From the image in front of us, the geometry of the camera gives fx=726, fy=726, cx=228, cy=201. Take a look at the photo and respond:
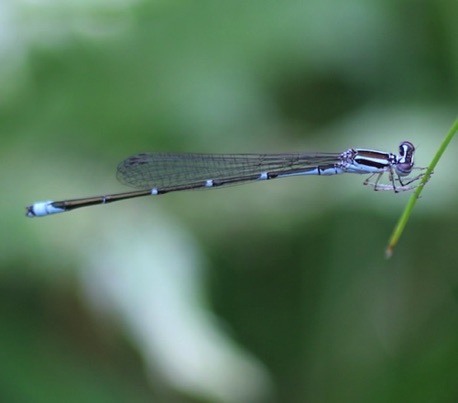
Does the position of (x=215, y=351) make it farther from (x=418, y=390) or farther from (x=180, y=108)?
(x=180, y=108)

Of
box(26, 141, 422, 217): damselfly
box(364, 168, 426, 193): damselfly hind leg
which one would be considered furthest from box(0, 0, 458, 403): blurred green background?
box(364, 168, 426, 193): damselfly hind leg

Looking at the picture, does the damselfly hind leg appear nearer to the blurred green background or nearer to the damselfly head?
the damselfly head

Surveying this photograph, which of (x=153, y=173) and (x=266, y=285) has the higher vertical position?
(x=153, y=173)

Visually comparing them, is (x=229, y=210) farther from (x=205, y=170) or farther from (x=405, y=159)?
(x=405, y=159)

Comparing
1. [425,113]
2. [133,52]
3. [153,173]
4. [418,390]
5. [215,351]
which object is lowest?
[418,390]

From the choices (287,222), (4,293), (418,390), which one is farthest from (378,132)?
(4,293)

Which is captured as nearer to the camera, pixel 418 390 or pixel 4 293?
pixel 418 390

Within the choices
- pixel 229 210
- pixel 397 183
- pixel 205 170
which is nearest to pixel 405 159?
pixel 397 183

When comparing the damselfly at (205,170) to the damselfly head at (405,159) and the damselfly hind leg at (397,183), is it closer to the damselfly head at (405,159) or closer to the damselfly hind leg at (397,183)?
the damselfly hind leg at (397,183)
